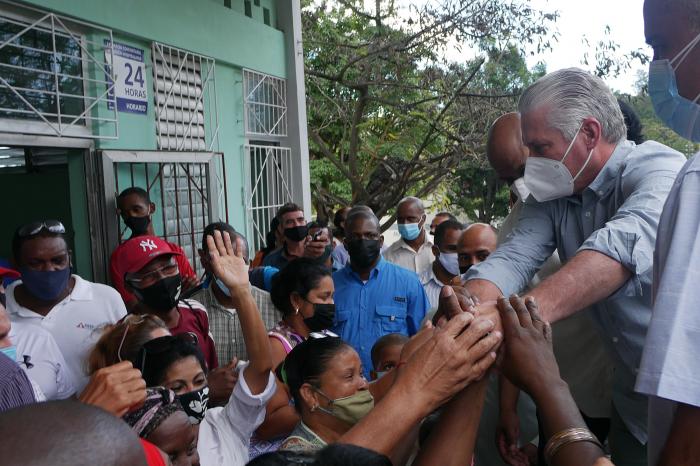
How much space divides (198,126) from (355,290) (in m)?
4.00

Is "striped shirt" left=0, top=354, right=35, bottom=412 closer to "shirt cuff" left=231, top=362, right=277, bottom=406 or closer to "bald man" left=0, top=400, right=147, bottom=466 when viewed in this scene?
"shirt cuff" left=231, top=362, right=277, bottom=406

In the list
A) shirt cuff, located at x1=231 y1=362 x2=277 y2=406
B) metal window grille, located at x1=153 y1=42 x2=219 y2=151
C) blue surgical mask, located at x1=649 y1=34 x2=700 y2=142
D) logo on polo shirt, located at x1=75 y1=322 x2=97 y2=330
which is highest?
metal window grille, located at x1=153 y1=42 x2=219 y2=151

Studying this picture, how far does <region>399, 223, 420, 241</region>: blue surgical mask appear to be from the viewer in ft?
20.9

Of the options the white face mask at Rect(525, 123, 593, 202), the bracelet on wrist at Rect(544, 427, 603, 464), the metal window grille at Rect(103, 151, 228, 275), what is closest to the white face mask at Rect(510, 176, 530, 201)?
the white face mask at Rect(525, 123, 593, 202)

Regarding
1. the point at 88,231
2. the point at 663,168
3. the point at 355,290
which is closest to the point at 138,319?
the point at 355,290

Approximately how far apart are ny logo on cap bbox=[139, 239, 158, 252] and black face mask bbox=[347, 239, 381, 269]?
5.10 feet

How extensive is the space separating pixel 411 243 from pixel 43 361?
13.3 ft

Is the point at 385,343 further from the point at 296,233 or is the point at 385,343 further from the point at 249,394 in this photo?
the point at 296,233

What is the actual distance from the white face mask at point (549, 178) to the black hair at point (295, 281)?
1680 millimetres

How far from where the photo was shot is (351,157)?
13156 millimetres

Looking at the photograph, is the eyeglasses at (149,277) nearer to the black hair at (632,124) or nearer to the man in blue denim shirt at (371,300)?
the man in blue denim shirt at (371,300)

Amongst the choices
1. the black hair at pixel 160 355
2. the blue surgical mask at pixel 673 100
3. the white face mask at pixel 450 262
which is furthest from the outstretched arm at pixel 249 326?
the white face mask at pixel 450 262

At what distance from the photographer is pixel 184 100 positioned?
7.39 meters

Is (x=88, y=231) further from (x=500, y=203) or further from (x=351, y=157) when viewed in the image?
(x=500, y=203)
